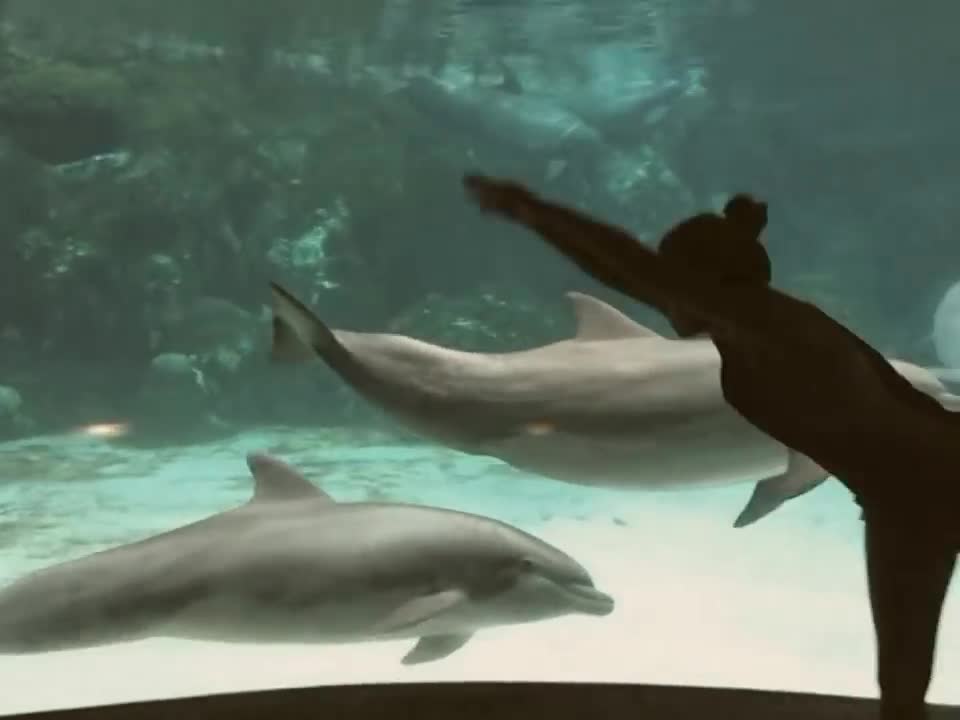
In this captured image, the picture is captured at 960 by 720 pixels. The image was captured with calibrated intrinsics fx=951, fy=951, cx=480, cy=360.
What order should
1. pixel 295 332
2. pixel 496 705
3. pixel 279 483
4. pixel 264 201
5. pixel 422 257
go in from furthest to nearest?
pixel 422 257, pixel 264 201, pixel 279 483, pixel 295 332, pixel 496 705

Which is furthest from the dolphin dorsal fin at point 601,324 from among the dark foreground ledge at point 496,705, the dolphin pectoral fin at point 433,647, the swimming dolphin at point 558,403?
the dark foreground ledge at point 496,705

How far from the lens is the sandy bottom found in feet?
7.70

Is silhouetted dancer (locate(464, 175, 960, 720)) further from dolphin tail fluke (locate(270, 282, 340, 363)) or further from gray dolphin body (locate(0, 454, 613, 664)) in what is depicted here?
gray dolphin body (locate(0, 454, 613, 664))

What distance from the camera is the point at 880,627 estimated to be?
30.0 inches

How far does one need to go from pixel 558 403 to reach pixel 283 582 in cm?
57

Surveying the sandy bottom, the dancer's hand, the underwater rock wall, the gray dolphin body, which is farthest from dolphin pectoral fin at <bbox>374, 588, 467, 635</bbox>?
the underwater rock wall

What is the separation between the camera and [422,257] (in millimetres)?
10594

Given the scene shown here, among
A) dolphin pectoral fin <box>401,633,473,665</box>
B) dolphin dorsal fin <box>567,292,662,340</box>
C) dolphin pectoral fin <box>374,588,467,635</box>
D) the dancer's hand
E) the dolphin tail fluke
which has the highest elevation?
dolphin dorsal fin <box>567,292,662,340</box>

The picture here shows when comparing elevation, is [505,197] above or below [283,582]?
above

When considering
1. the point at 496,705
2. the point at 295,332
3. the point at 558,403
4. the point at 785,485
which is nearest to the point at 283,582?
the point at 295,332

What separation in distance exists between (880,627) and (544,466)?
A: 0.91 m

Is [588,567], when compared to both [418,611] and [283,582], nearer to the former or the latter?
[418,611]

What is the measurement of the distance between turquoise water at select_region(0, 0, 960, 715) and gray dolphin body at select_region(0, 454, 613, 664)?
0.19m

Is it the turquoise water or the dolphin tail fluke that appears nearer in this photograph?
the dolphin tail fluke
